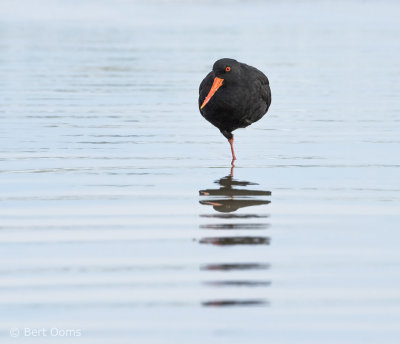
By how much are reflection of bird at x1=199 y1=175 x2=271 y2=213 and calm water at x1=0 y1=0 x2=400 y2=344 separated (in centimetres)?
3

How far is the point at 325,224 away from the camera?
26.8 feet

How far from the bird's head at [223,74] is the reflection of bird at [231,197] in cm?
132

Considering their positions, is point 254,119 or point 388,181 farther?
point 254,119

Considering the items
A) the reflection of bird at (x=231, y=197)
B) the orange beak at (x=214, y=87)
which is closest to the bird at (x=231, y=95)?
the orange beak at (x=214, y=87)

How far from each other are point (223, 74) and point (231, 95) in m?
0.24

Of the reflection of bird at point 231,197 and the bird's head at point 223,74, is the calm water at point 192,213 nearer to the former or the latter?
the reflection of bird at point 231,197

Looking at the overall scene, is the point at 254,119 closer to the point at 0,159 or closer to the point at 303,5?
the point at 0,159

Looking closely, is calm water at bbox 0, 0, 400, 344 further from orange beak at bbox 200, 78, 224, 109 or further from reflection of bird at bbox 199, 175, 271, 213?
orange beak at bbox 200, 78, 224, 109

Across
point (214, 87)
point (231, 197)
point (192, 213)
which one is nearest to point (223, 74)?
point (214, 87)

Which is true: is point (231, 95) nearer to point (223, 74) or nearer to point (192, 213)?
point (223, 74)

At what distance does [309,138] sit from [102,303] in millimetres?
7124

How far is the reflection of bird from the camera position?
9.01m

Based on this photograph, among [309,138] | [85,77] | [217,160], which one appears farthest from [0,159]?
[85,77]

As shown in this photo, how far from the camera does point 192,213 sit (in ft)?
28.3
